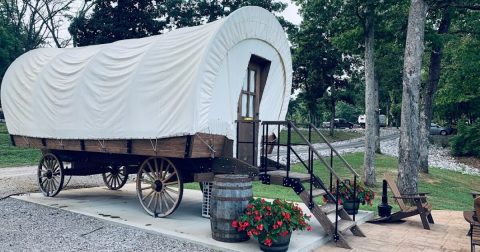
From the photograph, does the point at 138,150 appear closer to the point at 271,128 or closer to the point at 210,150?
the point at 210,150

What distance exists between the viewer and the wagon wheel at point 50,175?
9761 mm

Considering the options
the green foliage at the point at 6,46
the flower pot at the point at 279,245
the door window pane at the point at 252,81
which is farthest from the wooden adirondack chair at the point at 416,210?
the green foliage at the point at 6,46

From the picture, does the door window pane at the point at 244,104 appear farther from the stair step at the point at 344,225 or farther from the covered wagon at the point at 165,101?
the stair step at the point at 344,225

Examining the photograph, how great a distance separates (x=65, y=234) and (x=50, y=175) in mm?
3792

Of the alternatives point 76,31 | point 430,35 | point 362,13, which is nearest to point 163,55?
point 362,13

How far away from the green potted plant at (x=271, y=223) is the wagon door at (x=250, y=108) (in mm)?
1688

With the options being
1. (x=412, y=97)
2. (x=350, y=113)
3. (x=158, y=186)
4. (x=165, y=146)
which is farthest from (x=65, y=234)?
(x=350, y=113)

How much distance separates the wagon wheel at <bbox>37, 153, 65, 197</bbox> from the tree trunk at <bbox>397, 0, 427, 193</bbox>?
8.71 m

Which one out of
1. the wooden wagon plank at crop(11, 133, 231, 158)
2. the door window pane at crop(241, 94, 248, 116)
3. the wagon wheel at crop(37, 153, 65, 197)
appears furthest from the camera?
the wagon wheel at crop(37, 153, 65, 197)

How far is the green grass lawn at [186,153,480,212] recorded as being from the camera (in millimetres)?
A: 11816

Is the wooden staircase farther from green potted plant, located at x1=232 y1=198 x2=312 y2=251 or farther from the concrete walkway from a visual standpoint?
green potted plant, located at x1=232 y1=198 x2=312 y2=251

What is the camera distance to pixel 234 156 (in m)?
7.51

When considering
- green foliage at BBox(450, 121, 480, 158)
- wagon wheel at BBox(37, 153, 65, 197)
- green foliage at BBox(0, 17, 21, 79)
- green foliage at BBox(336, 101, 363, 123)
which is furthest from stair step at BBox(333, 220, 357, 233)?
green foliage at BBox(336, 101, 363, 123)

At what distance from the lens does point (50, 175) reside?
9.97 metres
